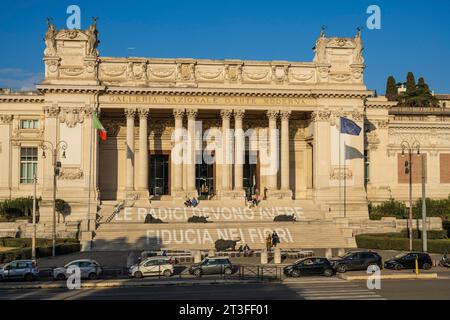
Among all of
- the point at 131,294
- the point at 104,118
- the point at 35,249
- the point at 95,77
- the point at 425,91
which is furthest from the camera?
the point at 425,91

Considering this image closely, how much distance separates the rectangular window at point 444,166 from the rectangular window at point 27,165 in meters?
53.3

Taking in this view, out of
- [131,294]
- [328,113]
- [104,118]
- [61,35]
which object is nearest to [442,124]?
[328,113]

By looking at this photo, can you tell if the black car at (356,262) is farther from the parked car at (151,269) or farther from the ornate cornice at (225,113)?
the ornate cornice at (225,113)

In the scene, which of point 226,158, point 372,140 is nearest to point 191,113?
point 226,158

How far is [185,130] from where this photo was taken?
80875mm

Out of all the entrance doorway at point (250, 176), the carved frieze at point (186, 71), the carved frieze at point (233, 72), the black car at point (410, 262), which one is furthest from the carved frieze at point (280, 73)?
the black car at point (410, 262)

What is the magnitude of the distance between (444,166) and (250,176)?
89.8ft

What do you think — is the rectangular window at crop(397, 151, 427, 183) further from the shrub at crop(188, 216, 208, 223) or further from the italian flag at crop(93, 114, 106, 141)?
the italian flag at crop(93, 114, 106, 141)

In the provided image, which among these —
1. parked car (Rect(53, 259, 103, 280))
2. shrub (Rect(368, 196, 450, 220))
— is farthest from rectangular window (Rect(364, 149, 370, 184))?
parked car (Rect(53, 259, 103, 280))

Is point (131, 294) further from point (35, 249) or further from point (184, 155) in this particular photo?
point (184, 155)

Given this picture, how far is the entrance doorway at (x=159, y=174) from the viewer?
3329 inches

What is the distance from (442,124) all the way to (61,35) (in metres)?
51.2

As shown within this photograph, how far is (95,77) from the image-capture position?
7681 cm

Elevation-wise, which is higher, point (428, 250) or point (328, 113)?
point (328, 113)
